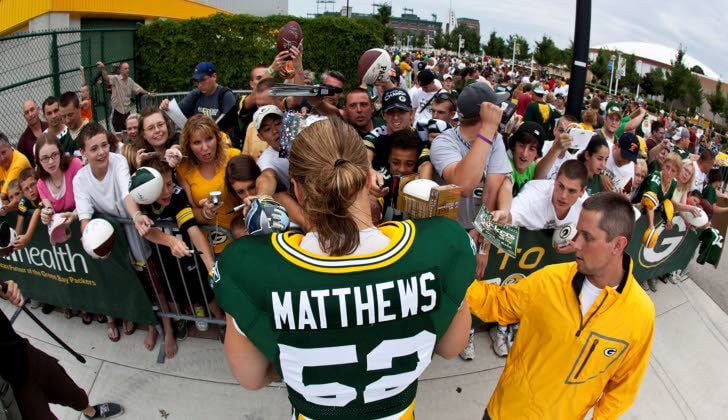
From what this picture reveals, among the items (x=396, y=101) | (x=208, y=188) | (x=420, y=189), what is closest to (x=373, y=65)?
(x=396, y=101)

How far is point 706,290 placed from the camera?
19.9 feet

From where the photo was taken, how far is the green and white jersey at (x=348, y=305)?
1.38m

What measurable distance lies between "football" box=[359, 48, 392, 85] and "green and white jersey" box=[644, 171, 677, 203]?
311cm

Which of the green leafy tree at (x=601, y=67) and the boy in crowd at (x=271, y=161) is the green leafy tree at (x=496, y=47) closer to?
the green leafy tree at (x=601, y=67)

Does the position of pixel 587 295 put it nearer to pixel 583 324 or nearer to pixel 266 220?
pixel 583 324

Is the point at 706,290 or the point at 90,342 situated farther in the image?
the point at 706,290

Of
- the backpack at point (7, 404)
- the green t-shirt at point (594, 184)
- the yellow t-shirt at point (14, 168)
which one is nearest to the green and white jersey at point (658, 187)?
the green t-shirt at point (594, 184)

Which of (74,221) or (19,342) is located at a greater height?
(74,221)

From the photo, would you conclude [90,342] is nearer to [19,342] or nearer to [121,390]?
[121,390]

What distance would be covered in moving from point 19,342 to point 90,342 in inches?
73.0

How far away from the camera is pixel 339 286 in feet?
4.50

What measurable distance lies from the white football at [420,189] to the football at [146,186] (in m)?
2.02

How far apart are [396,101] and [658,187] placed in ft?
10.0

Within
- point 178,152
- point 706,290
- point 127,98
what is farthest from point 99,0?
point 706,290
